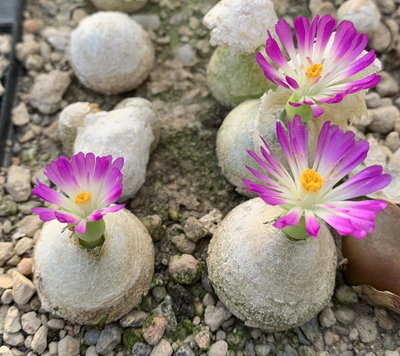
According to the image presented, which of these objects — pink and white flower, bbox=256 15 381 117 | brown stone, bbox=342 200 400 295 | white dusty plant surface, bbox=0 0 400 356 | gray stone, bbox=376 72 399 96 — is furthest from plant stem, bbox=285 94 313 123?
gray stone, bbox=376 72 399 96

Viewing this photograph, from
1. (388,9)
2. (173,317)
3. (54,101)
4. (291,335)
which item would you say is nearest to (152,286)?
(173,317)

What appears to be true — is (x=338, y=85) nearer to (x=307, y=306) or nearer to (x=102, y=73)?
(x=307, y=306)

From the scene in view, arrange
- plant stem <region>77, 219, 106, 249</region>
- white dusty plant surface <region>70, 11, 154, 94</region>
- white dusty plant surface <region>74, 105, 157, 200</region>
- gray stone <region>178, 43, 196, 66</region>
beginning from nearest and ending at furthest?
1. plant stem <region>77, 219, 106, 249</region>
2. white dusty plant surface <region>74, 105, 157, 200</region>
3. white dusty plant surface <region>70, 11, 154, 94</region>
4. gray stone <region>178, 43, 196, 66</region>

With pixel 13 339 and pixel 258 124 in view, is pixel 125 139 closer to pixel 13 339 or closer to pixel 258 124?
pixel 258 124

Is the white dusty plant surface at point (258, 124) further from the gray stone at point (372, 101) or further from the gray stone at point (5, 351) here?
the gray stone at point (5, 351)

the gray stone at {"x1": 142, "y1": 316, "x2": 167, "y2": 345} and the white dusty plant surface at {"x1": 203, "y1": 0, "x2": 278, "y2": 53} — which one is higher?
the white dusty plant surface at {"x1": 203, "y1": 0, "x2": 278, "y2": 53}

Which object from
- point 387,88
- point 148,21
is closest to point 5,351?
point 148,21

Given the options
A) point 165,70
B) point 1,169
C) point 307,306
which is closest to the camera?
point 307,306

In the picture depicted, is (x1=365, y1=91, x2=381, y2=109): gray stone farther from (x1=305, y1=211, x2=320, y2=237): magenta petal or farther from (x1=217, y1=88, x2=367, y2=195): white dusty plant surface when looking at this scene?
(x1=305, y1=211, x2=320, y2=237): magenta petal
